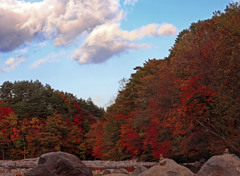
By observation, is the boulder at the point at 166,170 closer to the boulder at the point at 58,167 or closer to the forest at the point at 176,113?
the boulder at the point at 58,167

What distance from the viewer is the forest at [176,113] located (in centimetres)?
2164

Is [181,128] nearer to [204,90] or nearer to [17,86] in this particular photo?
[204,90]

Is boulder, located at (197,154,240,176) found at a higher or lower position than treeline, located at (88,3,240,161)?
lower

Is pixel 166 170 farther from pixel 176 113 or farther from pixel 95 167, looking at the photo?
pixel 95 167

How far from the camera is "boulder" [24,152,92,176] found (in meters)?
13.8

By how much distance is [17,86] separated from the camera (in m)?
75.4

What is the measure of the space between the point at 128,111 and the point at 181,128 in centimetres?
1996

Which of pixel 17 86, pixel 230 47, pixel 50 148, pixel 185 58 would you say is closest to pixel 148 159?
pixel 185 58

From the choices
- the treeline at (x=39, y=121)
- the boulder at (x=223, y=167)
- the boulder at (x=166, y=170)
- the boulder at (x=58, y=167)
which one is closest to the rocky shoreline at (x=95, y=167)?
the boulder at (x=58, y=167)

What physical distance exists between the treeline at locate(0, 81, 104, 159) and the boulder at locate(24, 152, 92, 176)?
145 feet

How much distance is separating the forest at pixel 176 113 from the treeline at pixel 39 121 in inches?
8.1

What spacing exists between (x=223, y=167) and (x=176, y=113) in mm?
17525

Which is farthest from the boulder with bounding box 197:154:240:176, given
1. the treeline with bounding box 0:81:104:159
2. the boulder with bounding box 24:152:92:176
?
the treeline with bounding box 0:81:104:159

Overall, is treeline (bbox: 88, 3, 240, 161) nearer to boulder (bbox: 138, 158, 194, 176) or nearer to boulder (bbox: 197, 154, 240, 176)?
boulder (bbox: 197, 154, 240, 176)
